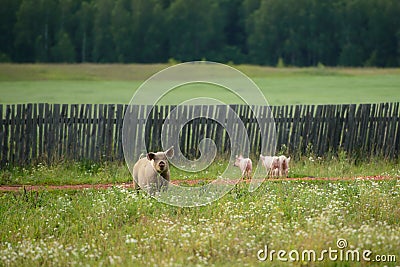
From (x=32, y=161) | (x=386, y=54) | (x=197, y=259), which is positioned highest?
(x=197, y=259)

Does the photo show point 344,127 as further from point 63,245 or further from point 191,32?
point 191,32

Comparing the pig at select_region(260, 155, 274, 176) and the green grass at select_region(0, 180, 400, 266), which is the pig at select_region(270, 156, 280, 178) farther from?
the green grass at select_region(0, 180, 400, 266)

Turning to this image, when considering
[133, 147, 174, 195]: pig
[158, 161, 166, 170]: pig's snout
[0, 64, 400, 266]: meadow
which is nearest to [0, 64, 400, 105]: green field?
[0, 64, 400, 266]: meadow

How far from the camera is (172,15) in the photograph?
74.6 metres

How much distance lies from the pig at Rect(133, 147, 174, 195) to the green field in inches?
932

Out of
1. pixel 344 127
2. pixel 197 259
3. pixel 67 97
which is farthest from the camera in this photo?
pixel 67 97

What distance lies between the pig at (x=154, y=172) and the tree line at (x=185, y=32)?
54.4 m

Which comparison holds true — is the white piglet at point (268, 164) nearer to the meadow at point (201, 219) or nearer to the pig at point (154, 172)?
the meadow at point (201, 219)

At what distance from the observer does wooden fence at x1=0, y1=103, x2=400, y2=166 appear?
1789 centimetres

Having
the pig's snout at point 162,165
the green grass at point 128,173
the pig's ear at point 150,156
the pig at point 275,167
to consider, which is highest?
the pig's ear at point 150,156

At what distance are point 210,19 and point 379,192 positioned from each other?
206ft

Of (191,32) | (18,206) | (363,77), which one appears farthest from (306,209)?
(191,32)

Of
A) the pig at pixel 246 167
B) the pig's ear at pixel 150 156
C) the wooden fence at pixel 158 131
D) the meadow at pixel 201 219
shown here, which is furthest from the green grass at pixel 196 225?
the wooden fence at pixel 158 131

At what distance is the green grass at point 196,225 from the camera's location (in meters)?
10.1
